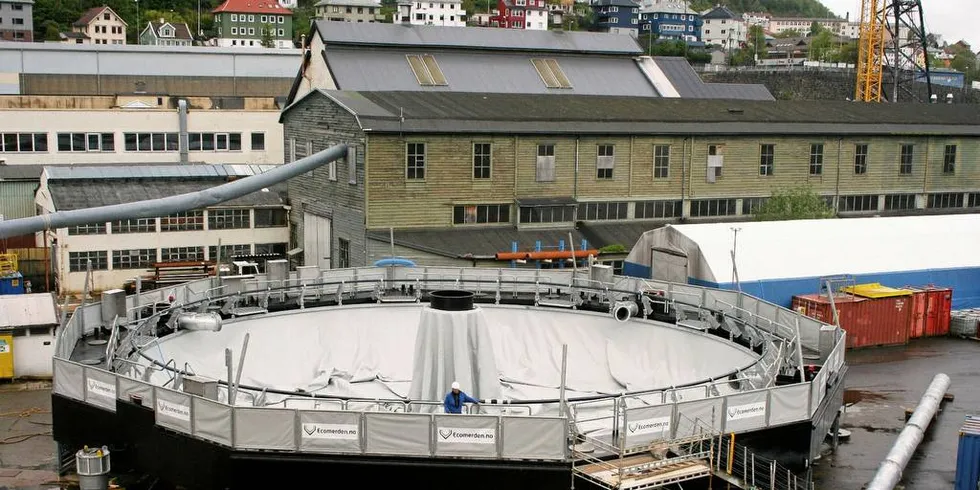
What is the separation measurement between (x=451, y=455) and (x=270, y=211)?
111ft

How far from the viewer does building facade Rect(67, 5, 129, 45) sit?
485 feet

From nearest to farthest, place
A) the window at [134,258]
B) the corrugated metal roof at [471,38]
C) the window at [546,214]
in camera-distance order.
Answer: the window at [546,214] < the window at [134,258] < the corrugated metal roof at [471,38]

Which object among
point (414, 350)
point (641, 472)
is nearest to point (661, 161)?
point (414, 350)

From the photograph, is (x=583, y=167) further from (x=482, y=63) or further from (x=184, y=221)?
(x=482, y=63)

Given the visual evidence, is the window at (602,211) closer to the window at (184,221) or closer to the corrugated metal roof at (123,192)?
the corrugated metal roof at (123,192)

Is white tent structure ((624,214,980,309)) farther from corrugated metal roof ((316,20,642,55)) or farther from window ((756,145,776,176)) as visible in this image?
corrugated metal roof ((316,20,642,55))

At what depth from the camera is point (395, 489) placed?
20.2 m

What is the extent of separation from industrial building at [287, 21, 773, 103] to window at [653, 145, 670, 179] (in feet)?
49.5

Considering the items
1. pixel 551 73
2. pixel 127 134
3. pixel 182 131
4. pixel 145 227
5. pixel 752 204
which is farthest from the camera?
pixel 551 73

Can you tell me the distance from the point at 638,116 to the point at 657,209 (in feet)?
15.2

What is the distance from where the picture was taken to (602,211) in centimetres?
4856

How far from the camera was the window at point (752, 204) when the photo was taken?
51750 millimetres

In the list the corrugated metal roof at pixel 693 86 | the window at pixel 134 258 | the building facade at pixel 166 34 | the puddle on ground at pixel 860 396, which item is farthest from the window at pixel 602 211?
the building facade at pixel 166 34

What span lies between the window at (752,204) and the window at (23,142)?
38.4 m
